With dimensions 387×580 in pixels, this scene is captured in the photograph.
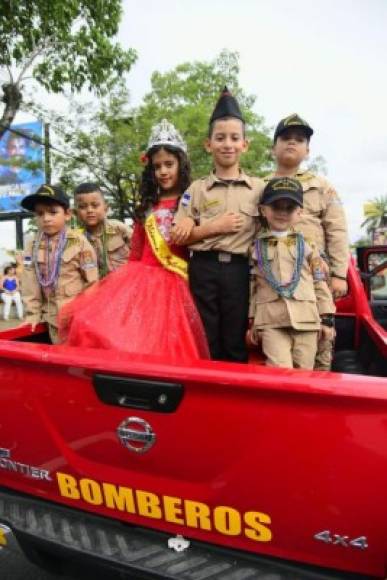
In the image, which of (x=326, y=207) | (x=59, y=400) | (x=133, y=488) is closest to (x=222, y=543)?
(x=133, y=488)

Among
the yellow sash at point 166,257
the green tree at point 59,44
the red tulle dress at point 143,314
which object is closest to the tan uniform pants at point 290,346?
the red tulle dress at point 143,314

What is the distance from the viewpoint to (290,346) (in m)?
2.30

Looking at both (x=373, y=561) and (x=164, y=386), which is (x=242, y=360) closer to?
(x=164, y=386)

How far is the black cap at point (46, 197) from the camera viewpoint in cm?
301

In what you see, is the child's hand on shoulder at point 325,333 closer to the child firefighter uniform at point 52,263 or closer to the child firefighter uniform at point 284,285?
the child firefighter uniform at point 284,285

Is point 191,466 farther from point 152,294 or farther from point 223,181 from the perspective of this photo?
point 223,181

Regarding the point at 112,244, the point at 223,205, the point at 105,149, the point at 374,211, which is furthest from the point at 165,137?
the point at 374,211

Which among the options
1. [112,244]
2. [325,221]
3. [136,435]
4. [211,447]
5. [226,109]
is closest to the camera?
[211,447]

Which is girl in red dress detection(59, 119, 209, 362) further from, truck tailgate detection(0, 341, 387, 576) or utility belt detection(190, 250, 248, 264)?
truck tailgate detection(0, 341, 387, 576)

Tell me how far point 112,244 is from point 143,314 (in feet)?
5.08

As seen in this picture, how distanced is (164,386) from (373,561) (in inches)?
29.1

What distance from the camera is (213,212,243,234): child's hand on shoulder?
2350mm

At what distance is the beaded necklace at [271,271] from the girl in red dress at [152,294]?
390 millimetres

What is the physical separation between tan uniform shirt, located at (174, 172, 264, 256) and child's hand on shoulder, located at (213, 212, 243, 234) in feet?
0.19
